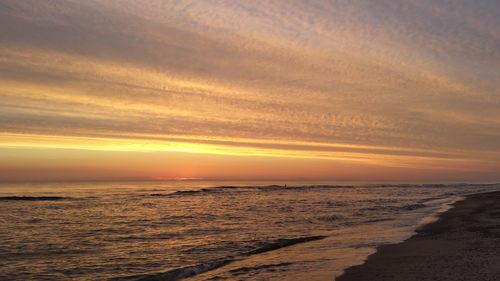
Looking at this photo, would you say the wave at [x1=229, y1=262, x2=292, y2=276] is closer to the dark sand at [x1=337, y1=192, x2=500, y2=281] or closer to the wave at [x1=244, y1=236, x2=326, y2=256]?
the dark sand at [x1=337, y1=192, x2=500, y2=281]

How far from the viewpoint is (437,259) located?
45.8 feet

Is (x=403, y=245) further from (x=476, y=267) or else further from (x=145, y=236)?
(x=145, y=236)

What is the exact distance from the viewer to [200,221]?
30938mm

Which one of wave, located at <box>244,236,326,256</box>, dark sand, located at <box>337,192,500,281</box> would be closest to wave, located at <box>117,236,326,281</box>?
wave, located at <box>244,236,326,256</box>

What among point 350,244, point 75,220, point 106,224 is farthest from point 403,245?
point 75,220

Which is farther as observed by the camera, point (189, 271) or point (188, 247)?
point (188, 247)

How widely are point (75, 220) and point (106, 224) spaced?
3.87 meters

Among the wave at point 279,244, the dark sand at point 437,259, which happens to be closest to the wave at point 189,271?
the wave at point 279,244

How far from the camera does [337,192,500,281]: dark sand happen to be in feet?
37.9

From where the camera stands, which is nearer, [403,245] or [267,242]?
[403,245]

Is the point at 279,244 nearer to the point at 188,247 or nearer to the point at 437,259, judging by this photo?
the point at 188,247

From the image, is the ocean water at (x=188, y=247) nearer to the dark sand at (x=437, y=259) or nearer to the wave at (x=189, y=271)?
the wave at (x=189, y=271)

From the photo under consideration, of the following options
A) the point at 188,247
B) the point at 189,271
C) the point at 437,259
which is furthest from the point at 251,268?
the point at 437,259

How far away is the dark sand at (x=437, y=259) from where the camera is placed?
11.6m
